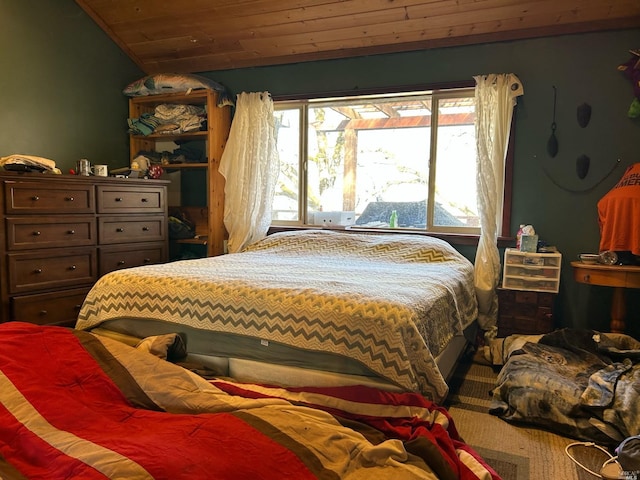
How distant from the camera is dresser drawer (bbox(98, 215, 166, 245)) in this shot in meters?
3.51

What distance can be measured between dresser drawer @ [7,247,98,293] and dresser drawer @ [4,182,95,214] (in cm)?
28

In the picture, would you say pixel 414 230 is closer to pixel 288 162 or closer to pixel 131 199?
pixel 288 162

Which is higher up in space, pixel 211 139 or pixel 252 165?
pixel 211 139

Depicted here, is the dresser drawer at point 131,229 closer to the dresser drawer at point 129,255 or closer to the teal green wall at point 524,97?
the dresser drawer at point 129,255

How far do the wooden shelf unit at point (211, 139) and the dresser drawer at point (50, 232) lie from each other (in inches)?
42.7

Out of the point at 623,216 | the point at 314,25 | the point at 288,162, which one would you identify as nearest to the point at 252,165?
the point at 288,162

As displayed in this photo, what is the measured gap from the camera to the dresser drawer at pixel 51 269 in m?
2.95

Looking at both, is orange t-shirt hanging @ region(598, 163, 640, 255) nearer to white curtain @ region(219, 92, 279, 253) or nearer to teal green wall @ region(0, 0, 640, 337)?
teal green wall @ region(0, 0, 640, 337)

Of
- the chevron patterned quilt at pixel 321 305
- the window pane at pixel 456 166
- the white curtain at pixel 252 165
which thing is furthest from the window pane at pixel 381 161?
the chevron patterned quilt at pixel 321 305

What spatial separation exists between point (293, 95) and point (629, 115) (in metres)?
2.57

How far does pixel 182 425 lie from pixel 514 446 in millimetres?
1447

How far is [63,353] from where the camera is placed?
183 centimetres

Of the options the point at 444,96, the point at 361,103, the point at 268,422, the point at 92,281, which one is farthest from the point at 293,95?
the point at 268,422

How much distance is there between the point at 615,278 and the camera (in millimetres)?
2779
